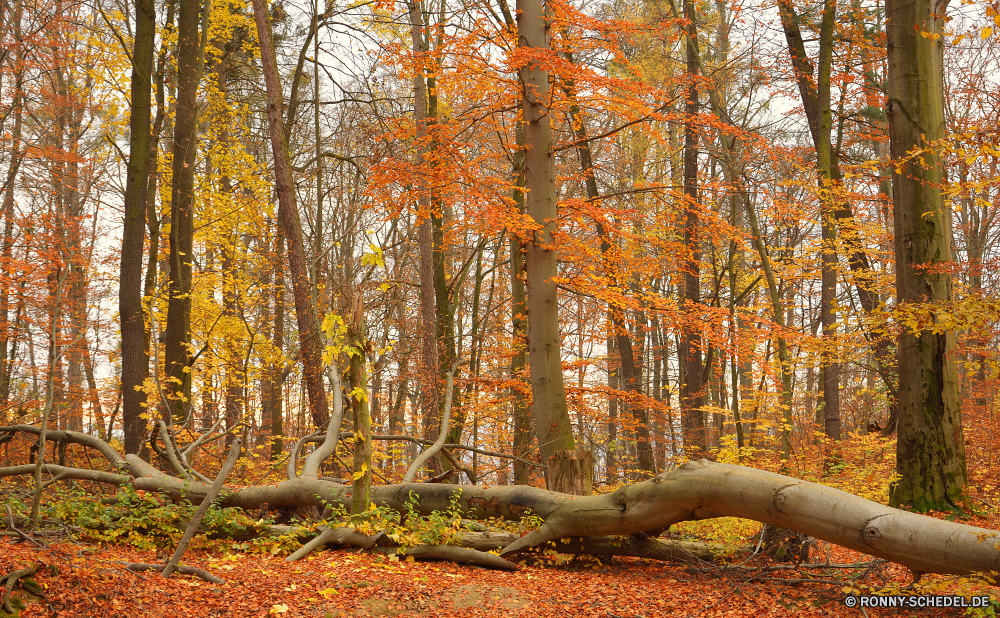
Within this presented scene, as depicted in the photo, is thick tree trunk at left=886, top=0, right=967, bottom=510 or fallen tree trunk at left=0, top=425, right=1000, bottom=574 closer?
fallen tree trunk at left=0, top=425, right=1000, bottom=574

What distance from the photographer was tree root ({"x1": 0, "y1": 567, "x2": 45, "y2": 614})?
3144 millimetres

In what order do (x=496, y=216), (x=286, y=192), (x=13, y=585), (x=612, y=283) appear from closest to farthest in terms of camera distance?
(x=13, y=585)
(x=496, y=216)
(x=286, y=192)
(x=612, y=283)

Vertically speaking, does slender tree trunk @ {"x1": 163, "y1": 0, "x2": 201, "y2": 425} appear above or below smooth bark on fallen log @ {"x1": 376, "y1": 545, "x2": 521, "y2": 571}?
above

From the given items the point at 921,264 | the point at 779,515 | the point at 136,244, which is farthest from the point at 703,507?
the point at 136,244

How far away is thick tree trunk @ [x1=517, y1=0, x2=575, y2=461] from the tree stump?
4.38 ft

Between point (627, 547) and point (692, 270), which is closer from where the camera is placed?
point (627, 547)

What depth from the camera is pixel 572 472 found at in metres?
6.61

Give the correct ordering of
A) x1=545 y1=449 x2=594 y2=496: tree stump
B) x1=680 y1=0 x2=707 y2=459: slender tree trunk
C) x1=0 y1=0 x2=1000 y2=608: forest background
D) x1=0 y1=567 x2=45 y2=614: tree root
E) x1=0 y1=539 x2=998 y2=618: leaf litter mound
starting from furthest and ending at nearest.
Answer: x1=680 y1=0 x2=707 y2=459: slender tree trunk
x1=0 y1=0 x2=1000 y2=608: forest background
x1=545 y1=449 x2=594 y2=496: tree stump
x1=0 y1=539 x2=998 y2=618: leaf litter mound
x1=0 y1=567 x2=45 y2=614: tree root

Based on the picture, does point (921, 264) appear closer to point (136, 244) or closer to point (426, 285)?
point (426, 285)

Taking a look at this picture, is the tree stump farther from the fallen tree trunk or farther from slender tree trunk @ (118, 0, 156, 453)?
slender tree trunk @ (118, 0, 156, 453)

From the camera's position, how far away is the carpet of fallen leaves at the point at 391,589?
12.0ft

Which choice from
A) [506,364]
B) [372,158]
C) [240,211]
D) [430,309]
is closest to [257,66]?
[240,211]

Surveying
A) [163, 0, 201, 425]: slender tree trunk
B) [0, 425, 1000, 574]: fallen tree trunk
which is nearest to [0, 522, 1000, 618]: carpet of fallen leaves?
[0, 425, 1000, 574]: fallen tree trunk

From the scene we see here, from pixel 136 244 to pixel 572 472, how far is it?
7414mm
